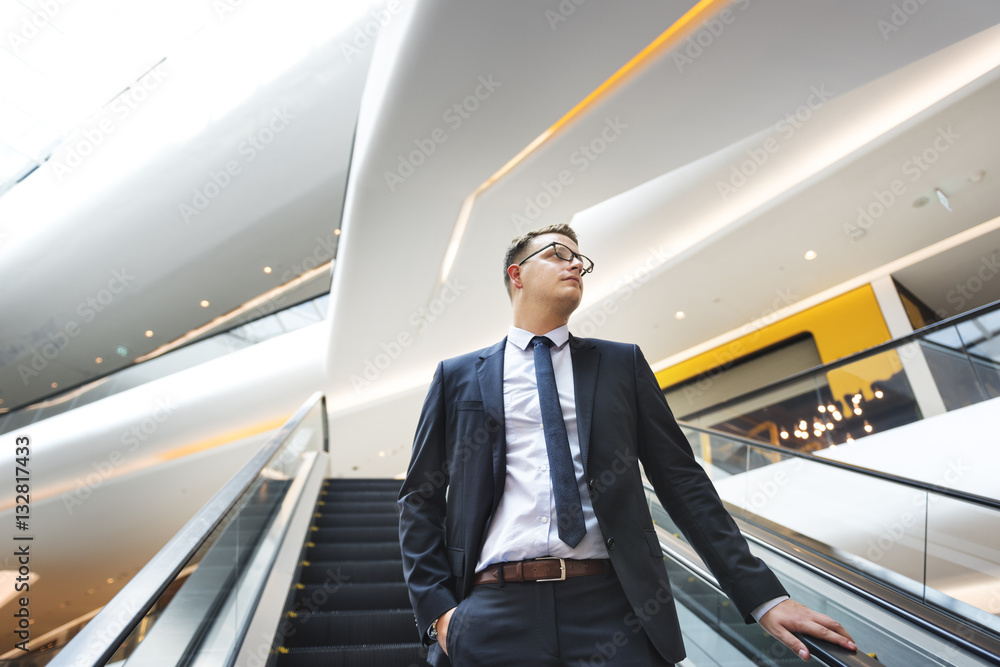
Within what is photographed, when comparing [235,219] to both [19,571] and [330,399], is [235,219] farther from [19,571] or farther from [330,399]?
[19,571]

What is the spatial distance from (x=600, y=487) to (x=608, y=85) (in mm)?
4449

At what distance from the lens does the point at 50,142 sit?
9273 mm

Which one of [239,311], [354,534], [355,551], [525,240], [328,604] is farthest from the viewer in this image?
[239,311]

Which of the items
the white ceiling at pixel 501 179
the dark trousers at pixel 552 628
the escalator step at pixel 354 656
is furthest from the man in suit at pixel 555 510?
the white ceiling at pixel 501 179

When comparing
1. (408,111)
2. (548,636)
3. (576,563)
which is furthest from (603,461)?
(408,111)

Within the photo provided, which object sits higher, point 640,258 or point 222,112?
point 222,112

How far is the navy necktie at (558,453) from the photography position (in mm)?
1318

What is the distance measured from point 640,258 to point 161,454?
8.99 metres

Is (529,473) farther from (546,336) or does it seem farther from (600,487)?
(546,336)

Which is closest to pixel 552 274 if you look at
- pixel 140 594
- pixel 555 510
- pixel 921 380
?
pixel 555 510

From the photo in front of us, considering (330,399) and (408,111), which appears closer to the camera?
(408,111)

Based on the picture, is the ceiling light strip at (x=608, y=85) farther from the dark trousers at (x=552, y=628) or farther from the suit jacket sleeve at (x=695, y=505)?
the dark trousers at (x=552, y=628)

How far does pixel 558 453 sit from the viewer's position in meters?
1.43

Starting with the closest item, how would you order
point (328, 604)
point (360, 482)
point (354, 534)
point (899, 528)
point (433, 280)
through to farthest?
point (328, 604)
point (899, 528)
point (354, 534)
point (360, 482)
point (433, 280)
